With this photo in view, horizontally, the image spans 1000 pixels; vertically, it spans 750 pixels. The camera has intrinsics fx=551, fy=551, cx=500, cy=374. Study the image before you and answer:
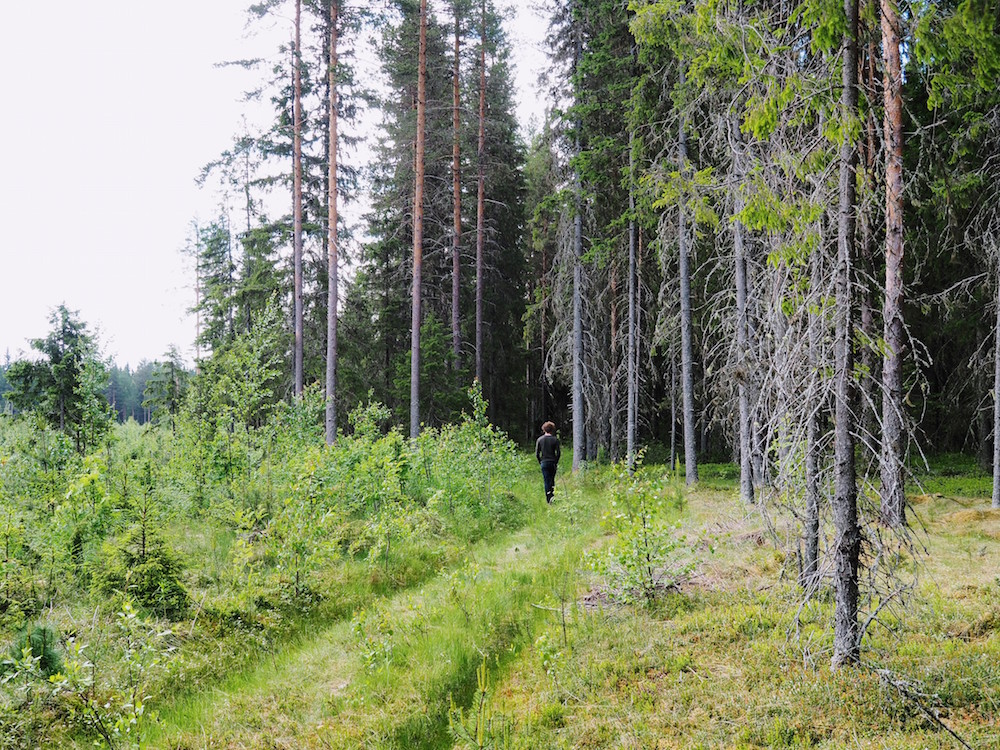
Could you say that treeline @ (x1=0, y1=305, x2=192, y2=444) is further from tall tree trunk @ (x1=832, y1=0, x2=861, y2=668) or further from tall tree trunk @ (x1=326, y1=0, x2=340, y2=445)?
tall tree trunk @ (x1=832, y1=0, x2=861, y2=668)

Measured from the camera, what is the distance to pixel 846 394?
12.7 ft

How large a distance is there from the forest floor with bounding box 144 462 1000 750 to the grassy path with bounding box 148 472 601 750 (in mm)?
18

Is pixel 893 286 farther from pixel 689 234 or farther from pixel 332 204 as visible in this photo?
pixel 332 204

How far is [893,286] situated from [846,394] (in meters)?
1.92

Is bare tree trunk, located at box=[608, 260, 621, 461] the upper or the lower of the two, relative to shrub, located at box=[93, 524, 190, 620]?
upper

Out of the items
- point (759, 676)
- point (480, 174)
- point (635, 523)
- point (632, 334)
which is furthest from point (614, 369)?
point (759, 676)

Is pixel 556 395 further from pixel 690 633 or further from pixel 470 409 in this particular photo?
pixel 690 633

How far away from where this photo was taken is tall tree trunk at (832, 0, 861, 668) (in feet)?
12.7

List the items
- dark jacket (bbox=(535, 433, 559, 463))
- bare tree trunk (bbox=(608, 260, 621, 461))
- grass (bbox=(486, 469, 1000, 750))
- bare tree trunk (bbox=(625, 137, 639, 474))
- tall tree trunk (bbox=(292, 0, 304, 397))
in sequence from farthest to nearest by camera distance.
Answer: bare tree trunk (bbox=(608, 260, 621, 461))
tall tree trunk (bbox=(292, 0, 304, 397))
bare tree trunk (bbox=(625, 137, 639, 474))
dark jacket (bbox=(535, 433, 559, 463))
grass (bbox=(486, 469, 1000, 750))

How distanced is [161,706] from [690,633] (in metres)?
4.59

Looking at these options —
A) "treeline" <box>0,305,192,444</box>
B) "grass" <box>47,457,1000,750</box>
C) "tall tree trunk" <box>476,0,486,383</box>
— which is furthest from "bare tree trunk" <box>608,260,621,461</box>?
"treeline" <box>0,305,192,444</box>

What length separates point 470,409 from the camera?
65.6ft

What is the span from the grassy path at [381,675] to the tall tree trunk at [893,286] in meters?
3.47

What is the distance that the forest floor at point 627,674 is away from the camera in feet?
11.7
